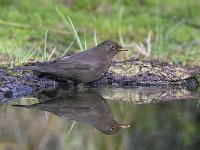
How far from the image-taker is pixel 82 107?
5.92 m

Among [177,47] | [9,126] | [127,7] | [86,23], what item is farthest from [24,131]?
[127,7]

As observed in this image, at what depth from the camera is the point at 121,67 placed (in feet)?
24.2

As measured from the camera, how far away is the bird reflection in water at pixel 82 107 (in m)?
5.39

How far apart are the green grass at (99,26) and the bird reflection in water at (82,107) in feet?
3.74

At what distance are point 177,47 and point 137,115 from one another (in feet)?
12.8

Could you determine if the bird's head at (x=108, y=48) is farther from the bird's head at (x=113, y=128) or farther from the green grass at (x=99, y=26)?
the bird's head at (x=113, y=128)

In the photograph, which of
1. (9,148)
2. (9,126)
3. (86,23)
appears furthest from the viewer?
(86,23)

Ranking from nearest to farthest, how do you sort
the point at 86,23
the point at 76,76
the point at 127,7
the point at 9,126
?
the point at 9,126
the point at 76,76
the point at 86,23
the point at 127,7

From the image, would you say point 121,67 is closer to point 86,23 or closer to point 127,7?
point 86,23

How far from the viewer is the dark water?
4910mm

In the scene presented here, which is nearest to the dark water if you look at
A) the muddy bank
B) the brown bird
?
the brown bird

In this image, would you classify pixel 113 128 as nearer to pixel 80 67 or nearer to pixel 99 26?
pixel 80 67

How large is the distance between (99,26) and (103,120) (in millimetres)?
5229

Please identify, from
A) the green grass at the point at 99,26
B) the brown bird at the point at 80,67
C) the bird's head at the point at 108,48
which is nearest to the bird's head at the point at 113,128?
the brown bird at the point at 80,67
